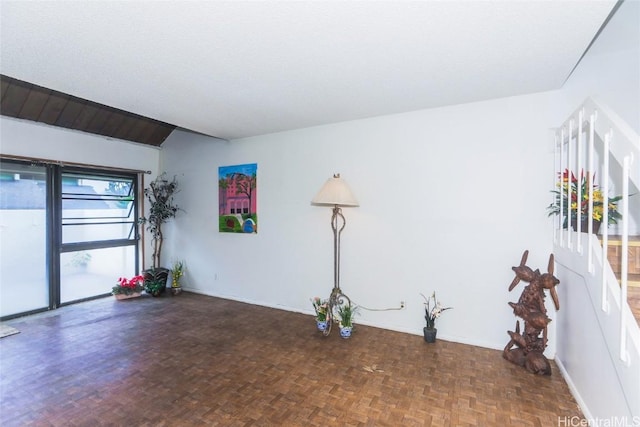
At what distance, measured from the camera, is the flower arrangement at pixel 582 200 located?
211 centimetres

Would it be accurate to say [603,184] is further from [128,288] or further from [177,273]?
[128,288]

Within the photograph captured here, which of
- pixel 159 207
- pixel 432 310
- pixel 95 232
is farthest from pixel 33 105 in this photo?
pixel 432 310

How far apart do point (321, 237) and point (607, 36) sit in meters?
3.39

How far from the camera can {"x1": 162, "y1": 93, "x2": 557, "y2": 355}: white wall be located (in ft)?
10.2

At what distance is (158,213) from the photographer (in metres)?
5.42

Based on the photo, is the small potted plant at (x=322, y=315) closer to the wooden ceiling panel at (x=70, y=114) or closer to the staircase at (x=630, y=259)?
the staircase at (x=630, y=259)

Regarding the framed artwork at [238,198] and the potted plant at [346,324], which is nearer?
the potted plant at [346,324]

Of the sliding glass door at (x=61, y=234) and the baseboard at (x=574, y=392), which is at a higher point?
the sliding glass door at (x=61, y=234)

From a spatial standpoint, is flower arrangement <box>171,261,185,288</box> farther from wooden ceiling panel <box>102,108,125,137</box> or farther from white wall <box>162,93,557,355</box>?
wooden ceiling panel <box>102,108,125,137</box>

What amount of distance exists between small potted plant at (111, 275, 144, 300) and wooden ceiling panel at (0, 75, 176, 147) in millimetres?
2401

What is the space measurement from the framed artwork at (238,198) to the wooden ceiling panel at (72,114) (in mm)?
1570

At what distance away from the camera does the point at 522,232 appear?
10.1ft

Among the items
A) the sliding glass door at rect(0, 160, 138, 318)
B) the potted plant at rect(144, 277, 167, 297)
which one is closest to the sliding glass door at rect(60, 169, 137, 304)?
the sliding glass door at rect(0, 160, 138, 318)

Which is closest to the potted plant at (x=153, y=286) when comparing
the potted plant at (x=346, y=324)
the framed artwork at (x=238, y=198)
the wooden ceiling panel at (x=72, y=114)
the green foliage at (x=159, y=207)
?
the green foliage at (x=159, y=207)
